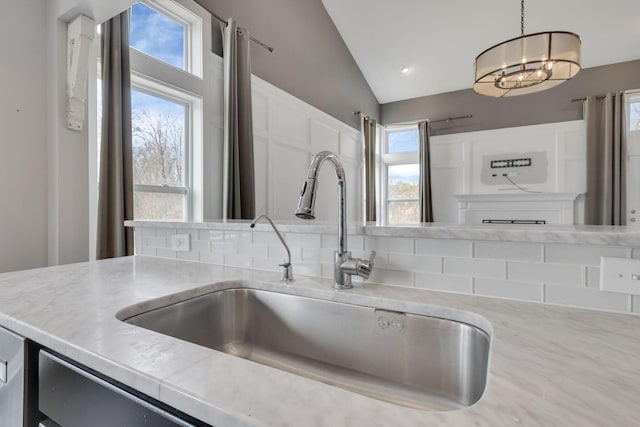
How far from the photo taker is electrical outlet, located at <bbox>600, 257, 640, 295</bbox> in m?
0.69

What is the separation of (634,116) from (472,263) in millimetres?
5195

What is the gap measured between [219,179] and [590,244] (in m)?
2.69

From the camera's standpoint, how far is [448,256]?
0.89m

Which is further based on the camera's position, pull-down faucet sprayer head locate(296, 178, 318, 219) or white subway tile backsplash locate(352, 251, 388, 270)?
white subway tile backsplash locate(352, 251, 388, 270)

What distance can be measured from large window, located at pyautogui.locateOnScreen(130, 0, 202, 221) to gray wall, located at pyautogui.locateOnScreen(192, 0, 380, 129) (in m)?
0.37

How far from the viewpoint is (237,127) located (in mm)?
2861

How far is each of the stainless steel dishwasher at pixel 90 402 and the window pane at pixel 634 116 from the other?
583 centimetres

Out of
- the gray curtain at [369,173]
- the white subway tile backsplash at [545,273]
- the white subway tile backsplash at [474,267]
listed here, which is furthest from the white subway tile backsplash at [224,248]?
the gray curtain at [369,173]

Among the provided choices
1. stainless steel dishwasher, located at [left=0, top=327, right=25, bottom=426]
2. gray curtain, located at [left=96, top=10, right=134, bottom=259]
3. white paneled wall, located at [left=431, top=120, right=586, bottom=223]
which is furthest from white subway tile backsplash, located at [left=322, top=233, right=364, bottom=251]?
white paneled wall, located at [left=431, top=120, right=586, bottom=223]

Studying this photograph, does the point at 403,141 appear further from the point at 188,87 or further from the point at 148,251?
the point at 148,251

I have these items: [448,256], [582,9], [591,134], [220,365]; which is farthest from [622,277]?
[591,134]

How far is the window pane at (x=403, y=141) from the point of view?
5.55 metres

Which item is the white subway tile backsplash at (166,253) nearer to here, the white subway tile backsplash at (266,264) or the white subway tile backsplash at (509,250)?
the white subway tile backsplash at (266,264)

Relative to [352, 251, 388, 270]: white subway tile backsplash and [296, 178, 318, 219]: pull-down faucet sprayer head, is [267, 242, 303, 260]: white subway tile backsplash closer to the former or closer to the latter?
[352, 251, 388, 270]: white subway tile backsplash
